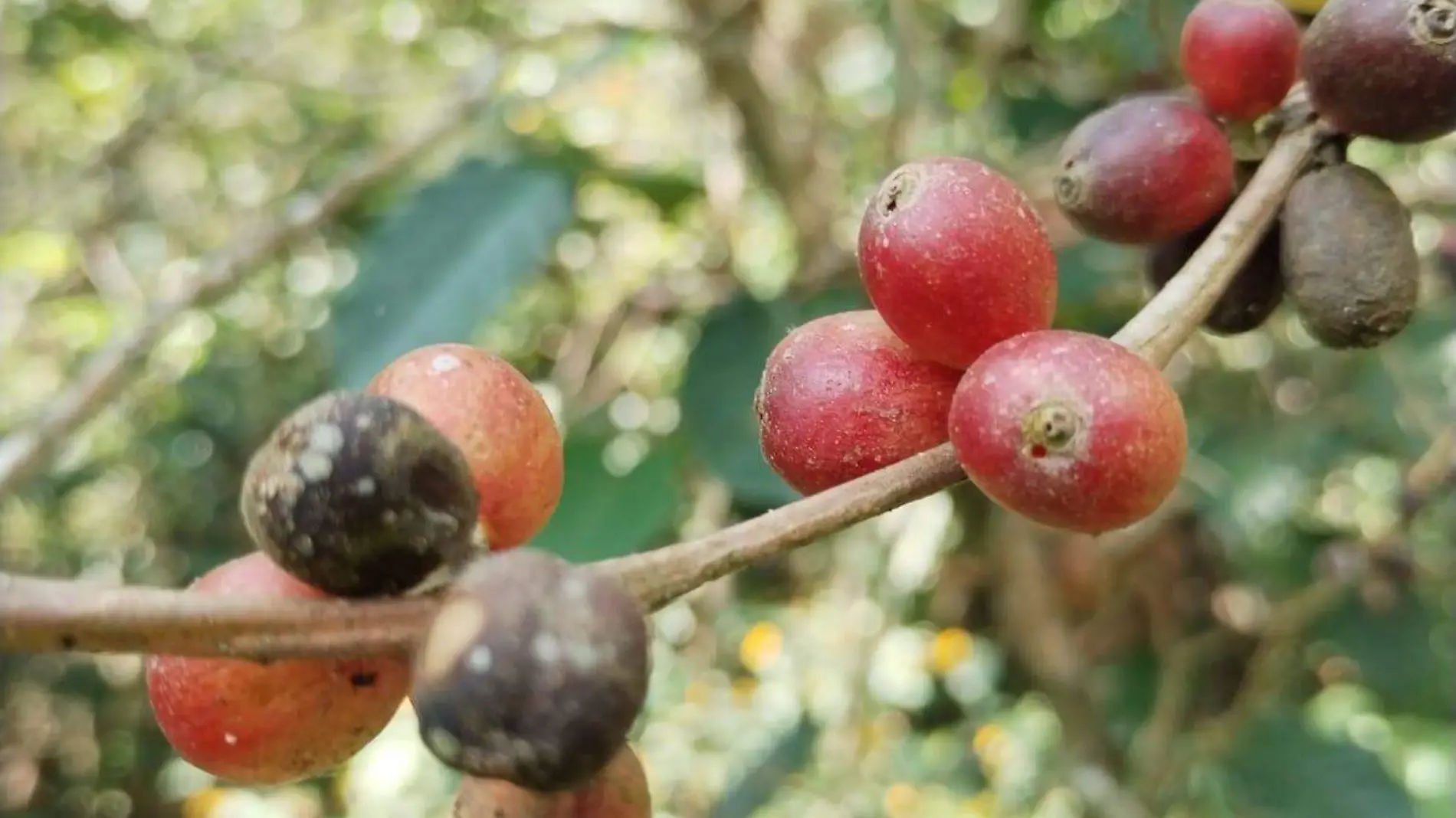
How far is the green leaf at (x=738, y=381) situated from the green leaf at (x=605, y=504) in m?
0.07

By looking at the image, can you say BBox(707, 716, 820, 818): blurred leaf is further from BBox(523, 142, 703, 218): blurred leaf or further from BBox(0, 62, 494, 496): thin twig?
BBox(0, 62, 494, 496): thin twig

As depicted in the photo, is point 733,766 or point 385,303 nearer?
point 385,303

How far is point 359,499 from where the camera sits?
17.9 inches

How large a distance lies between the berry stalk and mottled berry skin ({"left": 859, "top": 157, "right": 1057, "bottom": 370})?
0.19ft

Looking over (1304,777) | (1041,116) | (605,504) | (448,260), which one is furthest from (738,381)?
(1304,777)

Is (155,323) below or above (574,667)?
below

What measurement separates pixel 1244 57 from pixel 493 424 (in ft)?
1.78

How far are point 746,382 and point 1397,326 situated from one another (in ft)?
3.48

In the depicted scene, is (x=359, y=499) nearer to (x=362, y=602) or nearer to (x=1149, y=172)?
(x=362, y=602)

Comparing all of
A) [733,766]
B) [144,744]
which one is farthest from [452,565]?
[144,744]

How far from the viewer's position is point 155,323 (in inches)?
64.6

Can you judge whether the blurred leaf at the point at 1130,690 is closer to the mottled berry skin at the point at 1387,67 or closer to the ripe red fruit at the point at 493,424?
the mottled berry skin at the point at 1387,67

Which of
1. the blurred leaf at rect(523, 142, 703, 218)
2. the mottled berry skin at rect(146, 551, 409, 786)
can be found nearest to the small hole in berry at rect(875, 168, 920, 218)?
the mottled berry skin at rect(146, 551, 409, 786)

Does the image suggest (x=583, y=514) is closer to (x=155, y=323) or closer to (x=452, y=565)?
(x=155, y=323)
